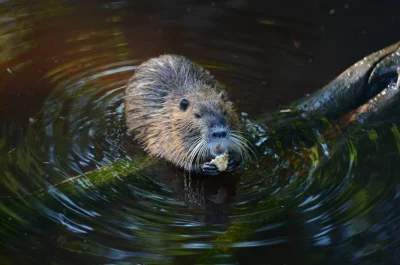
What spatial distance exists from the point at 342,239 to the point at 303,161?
957 millimetres

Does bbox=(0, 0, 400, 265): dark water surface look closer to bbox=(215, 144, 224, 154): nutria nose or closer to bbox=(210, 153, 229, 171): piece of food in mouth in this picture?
bbox=(210, 153, 229, 171): piece of food in mouth

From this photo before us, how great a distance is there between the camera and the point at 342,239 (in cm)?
437

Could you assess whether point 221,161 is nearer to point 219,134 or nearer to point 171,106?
point 219,134

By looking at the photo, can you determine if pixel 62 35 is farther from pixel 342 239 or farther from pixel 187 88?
pixel 342 239

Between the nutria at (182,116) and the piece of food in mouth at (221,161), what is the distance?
1.5 inches

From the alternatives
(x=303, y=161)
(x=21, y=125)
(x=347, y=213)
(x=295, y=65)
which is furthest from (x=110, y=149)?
(x=295, y=65)

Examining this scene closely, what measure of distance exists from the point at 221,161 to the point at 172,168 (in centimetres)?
53

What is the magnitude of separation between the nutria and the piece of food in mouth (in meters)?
0.04

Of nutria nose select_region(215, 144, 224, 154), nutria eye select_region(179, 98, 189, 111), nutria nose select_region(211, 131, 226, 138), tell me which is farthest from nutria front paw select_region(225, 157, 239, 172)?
nutria eye select_region(179, 98, 189, 111)

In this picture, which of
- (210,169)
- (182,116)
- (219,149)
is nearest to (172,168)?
(210,169)

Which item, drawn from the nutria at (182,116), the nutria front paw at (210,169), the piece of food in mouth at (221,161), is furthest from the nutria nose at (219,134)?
the nutria front paw at (210,169)

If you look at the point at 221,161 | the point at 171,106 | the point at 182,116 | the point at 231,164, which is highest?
the point at 171,106

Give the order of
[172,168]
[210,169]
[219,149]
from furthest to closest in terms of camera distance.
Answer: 1. [172,168]
2. [210,169]
3. [219,149]

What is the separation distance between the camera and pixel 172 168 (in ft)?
17.6
